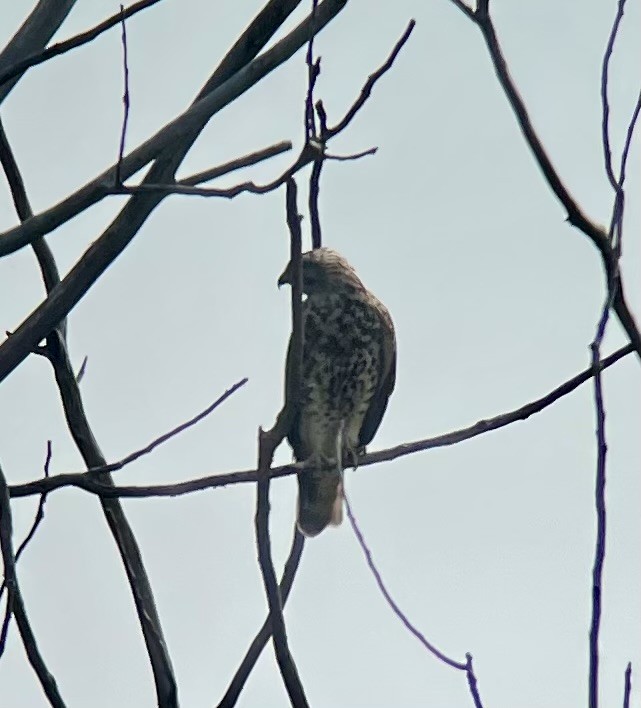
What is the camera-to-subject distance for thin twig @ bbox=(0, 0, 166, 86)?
9.34 ft

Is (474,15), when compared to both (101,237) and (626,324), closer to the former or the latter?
(626,324)

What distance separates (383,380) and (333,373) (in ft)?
1.02

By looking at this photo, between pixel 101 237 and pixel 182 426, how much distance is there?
0.50 meters

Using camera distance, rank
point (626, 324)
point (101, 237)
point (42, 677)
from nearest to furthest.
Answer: point (626, 324), point (42, 677), point (101, 237)

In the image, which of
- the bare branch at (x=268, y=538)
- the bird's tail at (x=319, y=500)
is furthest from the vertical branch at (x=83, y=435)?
the bird's tail at (x=319, y=500)

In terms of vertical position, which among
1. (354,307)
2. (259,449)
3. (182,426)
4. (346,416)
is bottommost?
(259,449)

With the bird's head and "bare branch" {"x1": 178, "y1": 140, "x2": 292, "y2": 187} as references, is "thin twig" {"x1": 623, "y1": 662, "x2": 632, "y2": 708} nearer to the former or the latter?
"bare branch" {"x1": 178, "y1": 140, "x2": 292, "y2": 187}

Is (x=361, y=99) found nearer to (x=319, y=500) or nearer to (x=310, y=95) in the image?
(x=310, y=95)

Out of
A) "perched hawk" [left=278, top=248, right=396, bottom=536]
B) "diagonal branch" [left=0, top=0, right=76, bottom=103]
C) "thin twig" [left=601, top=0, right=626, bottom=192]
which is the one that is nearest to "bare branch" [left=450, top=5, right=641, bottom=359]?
"thin twig" [left=601, top=0, right=626, bottom=192]

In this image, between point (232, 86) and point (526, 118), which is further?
point (232, 86)

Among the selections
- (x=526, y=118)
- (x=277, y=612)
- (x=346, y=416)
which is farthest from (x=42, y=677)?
(x=346, y=416)

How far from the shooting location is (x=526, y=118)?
252 centimetres

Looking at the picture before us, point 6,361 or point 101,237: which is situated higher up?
point 101,237

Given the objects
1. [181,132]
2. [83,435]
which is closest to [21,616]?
[83,435]
